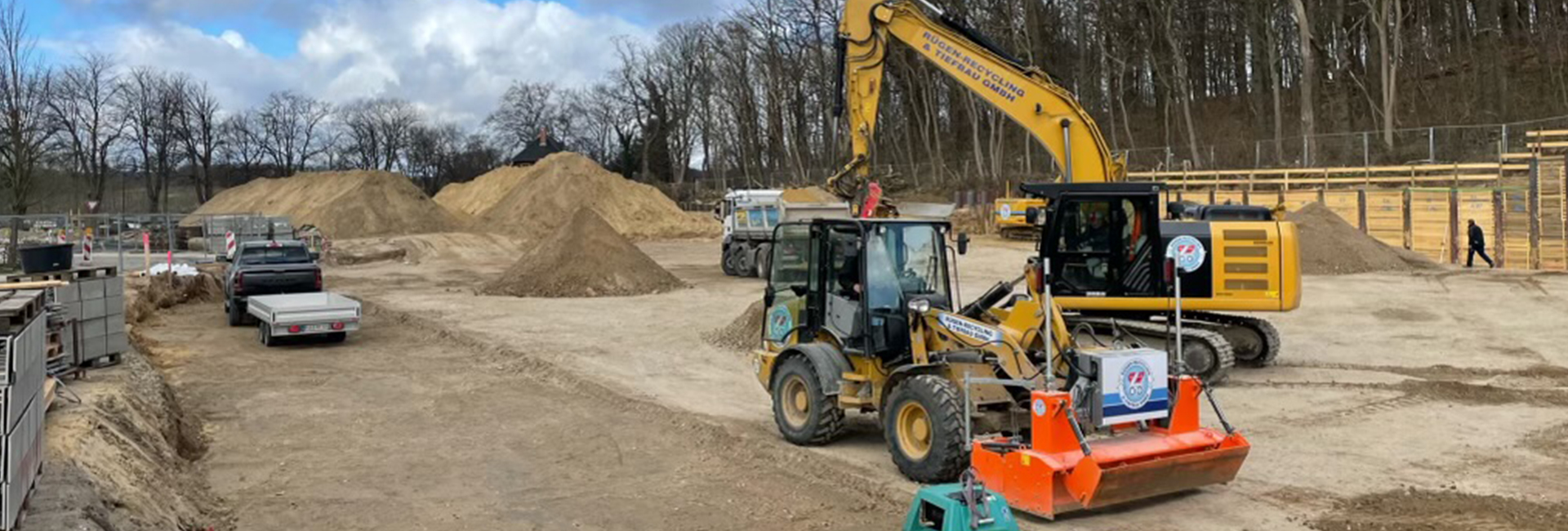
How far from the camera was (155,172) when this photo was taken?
78062 millimetres

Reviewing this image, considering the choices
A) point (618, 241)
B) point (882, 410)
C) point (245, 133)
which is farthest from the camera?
point (245, 133)

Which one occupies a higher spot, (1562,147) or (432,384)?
(1562,147)

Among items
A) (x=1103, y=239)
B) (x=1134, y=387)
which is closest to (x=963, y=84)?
(x=1103, y=239)

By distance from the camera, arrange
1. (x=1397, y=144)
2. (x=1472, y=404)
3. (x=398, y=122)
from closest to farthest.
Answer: (x=1472, y=404) < (x=1397, y=144) < (x=398, y=122)

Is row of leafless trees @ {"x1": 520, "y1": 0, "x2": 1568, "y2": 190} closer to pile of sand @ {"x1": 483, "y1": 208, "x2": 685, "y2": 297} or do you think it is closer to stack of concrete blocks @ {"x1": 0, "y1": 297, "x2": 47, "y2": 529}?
pile of sand @ {"x1": 483, "y1": 208, "x2": 685, "y2": 297}

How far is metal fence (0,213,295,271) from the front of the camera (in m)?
33.7

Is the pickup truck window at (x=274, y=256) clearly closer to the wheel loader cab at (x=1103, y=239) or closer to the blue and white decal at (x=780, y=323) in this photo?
the blue and white decal at (x=780, y=323)

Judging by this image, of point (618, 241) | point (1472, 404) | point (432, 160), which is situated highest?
point (432, 160)

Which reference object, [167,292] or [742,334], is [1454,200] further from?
[167,292]

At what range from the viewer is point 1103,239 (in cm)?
1302

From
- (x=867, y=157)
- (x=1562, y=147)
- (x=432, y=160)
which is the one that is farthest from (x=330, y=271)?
(x=432, y=160)

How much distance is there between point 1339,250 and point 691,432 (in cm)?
2289

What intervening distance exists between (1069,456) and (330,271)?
33.3 m

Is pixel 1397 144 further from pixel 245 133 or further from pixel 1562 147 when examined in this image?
pixel 245 133
